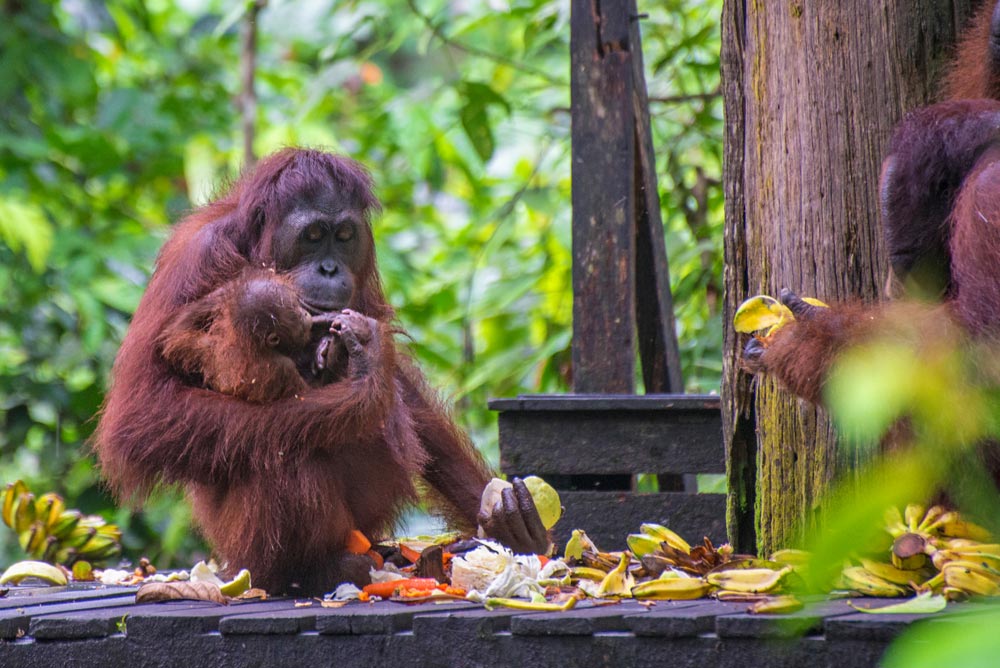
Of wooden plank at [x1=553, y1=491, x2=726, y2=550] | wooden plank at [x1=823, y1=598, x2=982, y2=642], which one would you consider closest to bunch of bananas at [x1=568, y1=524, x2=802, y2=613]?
wooden plank at [x1=823, y1=598, x2=982, y2=642]

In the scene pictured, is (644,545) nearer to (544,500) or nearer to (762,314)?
(544,500)

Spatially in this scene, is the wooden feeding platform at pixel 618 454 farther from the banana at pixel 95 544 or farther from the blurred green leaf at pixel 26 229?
the blurred green leaf at pixel 26 229

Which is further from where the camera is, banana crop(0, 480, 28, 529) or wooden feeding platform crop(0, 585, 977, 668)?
banana crop(0, 480, 28, 529)

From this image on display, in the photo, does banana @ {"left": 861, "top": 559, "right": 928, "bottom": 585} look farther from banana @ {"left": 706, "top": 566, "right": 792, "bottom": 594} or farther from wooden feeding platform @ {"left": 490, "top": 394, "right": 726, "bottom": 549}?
wooden feeding platform @ {"left": 490, "top": 394, "right": 726, "bottom": 549}

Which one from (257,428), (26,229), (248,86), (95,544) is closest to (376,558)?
(257,428)

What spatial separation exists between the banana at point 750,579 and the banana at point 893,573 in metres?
0.14

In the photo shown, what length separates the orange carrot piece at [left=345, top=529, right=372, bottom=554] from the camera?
2.47 meters

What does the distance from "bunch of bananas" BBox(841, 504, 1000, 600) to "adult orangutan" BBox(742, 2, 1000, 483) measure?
0.16 m

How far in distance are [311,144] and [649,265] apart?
2044 millimetres

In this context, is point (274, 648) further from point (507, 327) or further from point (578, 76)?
point (507, 327)

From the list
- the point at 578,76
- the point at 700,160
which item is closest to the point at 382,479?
the point at 578,76

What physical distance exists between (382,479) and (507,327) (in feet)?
9.28

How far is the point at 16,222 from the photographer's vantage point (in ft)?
15.5

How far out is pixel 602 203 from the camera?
3.60m
